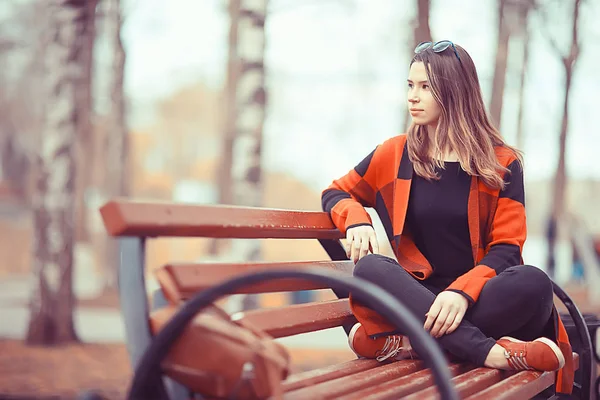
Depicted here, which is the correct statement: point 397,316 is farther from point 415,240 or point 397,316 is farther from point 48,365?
point 48,365

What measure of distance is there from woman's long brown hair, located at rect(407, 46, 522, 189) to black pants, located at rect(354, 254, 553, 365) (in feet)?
1.42

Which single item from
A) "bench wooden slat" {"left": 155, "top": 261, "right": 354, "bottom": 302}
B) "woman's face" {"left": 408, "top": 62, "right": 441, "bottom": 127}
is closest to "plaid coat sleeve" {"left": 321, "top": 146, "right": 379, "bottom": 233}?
"woman's face" {"left": 408, "top": 62, "right": 441, "bottom": 127}

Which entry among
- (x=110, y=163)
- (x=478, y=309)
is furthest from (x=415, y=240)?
(x=110, y=163)

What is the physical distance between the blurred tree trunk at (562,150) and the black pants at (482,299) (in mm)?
10213

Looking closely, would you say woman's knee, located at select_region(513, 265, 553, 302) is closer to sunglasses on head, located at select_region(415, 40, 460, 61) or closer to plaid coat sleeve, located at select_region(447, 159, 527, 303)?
plaid coat sleeve, located at select_region(447, 159, 527, 303)

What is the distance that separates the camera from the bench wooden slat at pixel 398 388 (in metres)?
2.14

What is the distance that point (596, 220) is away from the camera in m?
29.5

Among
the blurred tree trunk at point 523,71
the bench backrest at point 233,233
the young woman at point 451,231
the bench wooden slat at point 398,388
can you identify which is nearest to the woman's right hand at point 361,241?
the young woman at point 451,231

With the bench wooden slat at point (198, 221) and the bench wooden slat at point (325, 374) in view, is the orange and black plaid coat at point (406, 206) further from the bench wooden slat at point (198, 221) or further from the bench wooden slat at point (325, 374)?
the bench wooden slat at point (325, 374)

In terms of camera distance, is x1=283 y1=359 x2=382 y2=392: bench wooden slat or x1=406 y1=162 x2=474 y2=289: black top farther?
x1=406 y1=162 x2=474 y2=289: black top

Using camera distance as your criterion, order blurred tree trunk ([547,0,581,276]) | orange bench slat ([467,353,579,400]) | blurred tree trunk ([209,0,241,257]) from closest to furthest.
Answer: orange bench slat ([467,353,579,400])
blurred tree trunk ([547,0,581,276])
blurred tree trunk ([209,0,241,257])

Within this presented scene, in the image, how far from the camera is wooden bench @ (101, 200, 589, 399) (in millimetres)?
2041

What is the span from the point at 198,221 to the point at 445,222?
4.08ft

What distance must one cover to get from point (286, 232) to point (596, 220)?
28836 mm
